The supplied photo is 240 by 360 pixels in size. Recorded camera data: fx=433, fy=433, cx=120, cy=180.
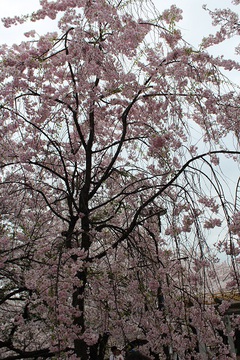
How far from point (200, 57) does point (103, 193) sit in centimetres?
234

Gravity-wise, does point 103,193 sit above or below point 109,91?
below

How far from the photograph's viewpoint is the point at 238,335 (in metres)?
13.4

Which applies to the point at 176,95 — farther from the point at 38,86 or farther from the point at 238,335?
the point at 238,335

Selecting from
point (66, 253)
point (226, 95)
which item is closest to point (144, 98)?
point (226, 95)

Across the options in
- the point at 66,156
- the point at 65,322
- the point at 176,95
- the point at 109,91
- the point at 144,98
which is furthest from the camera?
the point at 66,156

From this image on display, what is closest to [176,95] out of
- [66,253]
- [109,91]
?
[109,91]

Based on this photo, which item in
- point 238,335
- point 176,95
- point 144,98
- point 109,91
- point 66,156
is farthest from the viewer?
point 238,335

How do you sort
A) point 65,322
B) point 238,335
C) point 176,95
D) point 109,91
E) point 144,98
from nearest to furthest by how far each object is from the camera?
point 65,322
point 176,95
point 109,91
point 144,98
point 238,335

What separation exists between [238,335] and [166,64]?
11.1 meters

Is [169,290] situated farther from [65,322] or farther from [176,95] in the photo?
[176,95]

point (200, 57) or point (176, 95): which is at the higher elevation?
point (200, 57)

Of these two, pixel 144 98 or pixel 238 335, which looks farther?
pixel 238 335

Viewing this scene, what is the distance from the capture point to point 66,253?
424 cm

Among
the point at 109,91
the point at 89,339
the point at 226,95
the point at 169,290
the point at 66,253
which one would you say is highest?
the point at 109,91
